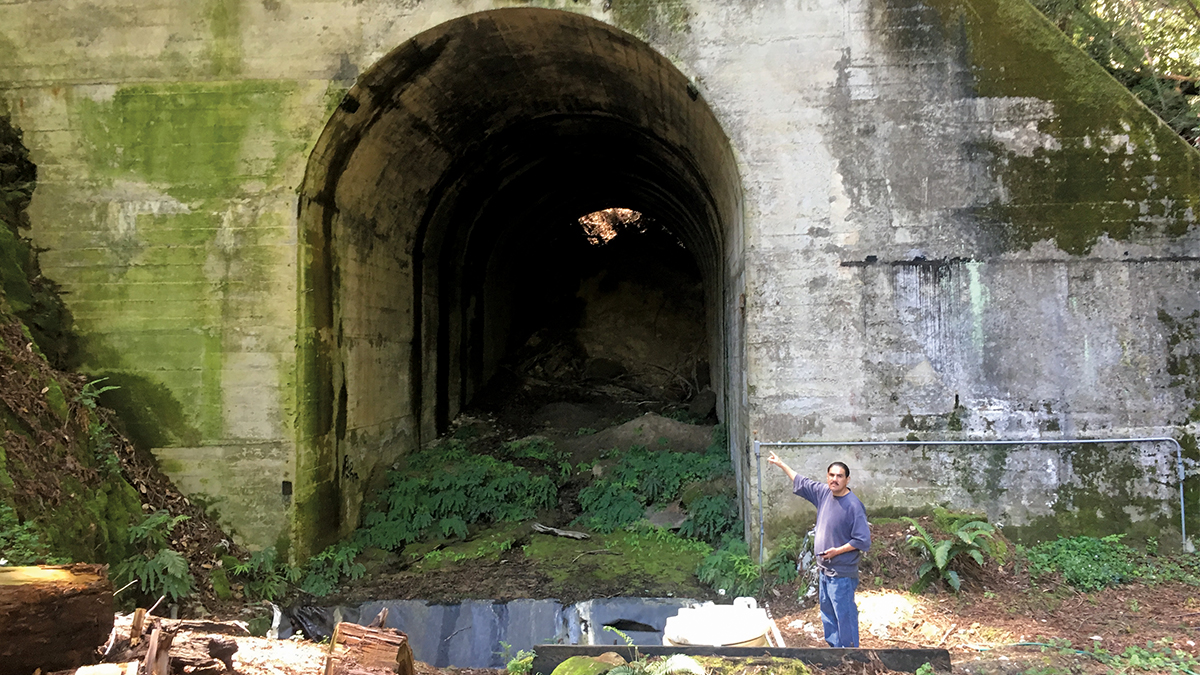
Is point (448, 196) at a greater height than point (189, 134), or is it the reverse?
point (448, 196)

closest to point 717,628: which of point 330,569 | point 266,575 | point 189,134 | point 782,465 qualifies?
point 782,465

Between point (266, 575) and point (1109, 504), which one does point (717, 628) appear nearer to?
point (1109, 504)

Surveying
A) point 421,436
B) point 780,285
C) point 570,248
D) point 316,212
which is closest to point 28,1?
point 316,212

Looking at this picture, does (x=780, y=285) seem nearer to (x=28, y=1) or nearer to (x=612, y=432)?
(x=612, y=432)

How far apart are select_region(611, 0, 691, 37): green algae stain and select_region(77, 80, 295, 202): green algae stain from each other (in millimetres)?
3810

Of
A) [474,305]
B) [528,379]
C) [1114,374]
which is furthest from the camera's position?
[528,379]

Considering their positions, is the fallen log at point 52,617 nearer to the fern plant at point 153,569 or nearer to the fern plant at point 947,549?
the fern plant at point 153,569

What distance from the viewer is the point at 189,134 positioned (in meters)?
7.49

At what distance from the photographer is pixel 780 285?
705 centimetres

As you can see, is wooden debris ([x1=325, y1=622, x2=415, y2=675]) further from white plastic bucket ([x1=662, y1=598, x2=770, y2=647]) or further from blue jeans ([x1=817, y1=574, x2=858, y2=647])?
blue jeans ([x1=817, y1=574, x2=858, y2=647])

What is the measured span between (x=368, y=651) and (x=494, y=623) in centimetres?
295

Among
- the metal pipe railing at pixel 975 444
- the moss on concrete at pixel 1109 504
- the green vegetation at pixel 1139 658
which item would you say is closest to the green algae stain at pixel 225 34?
the metal pipe railing at pixel 975 444

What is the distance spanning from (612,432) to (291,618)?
19.2 feet

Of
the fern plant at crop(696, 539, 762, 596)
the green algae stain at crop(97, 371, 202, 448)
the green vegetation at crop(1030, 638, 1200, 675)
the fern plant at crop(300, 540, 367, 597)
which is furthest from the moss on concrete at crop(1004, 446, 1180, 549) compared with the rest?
the green algae stain at crop(97, 371, 202, 448)
